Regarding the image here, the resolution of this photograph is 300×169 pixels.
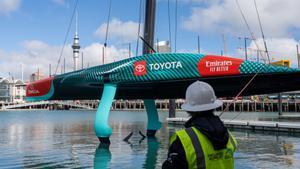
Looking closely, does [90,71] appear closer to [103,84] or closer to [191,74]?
[103,84]

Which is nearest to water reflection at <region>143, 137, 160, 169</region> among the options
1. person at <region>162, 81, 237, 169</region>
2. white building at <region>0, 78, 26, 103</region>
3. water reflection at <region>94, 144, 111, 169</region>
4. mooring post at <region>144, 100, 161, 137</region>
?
mooring post at <region>144, 100, 161, 137</region>

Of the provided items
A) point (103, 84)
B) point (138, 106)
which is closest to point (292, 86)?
point (103, 84)

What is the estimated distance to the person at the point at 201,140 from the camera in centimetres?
286

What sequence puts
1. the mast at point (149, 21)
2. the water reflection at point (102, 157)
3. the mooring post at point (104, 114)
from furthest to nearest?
1. the mast at point (149, 21)
2. the mooring post at point (104, 114)
3. the water reflection at point (102, 157)

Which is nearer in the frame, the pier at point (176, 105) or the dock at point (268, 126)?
the dock at point (268, 126)

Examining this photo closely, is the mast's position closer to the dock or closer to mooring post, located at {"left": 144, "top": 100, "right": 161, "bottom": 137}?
mooring post, located at {"left": 144, "top": 100, "right": 161, "bottom": 137}

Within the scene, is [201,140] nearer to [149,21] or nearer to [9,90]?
[149,21]

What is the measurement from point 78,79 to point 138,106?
389 feet

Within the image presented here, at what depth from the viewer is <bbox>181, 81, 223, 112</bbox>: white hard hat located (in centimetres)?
311

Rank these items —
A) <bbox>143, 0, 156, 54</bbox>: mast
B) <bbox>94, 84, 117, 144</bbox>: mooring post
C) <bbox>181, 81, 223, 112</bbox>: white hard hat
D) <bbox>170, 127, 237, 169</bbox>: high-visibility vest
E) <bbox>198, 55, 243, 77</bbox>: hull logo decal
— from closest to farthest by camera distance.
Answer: <bbox>170, 127, 237, 169</bbox>: high-visibility vest, <bbox>181, 81, 223, 112</bbox>: white hard hat, <bbox>198, 55, 243, 77</bbox>: hull logo decal, <bbox>94, 84, 117, 144</bbox>: mooring post, <bbox>143, 0, 156, 54</bbox>: mast

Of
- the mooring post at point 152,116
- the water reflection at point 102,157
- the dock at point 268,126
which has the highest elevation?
the mooring post at point 152,116

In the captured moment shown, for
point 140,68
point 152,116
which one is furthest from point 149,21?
point 152,116

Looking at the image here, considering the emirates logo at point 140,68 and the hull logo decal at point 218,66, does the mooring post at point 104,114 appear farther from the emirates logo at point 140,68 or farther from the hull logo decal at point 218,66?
the hull logo decal at point 218,66

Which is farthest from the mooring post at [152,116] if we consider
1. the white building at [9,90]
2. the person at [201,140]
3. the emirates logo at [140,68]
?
the white building at [9,90]
